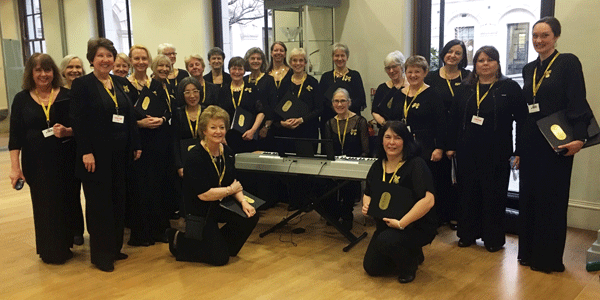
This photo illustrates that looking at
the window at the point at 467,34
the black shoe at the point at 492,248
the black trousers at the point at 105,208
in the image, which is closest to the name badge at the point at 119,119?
the black trousers at the point at 105,208

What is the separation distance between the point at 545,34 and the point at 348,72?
198cm

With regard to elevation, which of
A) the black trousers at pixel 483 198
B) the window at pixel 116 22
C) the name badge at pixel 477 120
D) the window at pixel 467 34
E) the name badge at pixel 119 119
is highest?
the window at pixel 116 22

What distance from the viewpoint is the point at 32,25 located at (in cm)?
1084

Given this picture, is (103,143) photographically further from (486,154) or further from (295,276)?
(486,154)

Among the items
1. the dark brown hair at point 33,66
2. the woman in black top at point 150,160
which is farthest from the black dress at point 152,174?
the dark brown hair at point 33,66

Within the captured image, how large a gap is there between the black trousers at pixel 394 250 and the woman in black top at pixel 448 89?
44.4 inches

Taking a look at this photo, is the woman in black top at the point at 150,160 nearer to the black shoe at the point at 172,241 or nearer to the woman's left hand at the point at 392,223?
the black shoe at the point at 172,241

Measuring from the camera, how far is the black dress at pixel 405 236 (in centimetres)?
316

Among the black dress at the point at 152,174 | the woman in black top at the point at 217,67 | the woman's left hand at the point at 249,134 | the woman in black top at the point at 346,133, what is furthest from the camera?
the woman in black top at the point at 217,67

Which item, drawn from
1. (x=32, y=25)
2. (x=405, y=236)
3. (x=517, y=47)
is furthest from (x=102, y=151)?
(x=32, y=25)

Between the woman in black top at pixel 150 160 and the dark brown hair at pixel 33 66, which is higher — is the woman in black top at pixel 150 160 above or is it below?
below

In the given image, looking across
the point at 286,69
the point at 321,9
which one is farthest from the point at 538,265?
the point at 321,9

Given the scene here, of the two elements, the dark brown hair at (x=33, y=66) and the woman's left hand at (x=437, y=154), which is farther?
the woman's left hand at (x=437, y=154)

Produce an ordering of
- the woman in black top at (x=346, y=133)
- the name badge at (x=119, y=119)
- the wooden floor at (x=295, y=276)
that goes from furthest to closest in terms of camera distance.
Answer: the woman in black top at (x=346, y=133)
the name badge at (x=119, y=119)
the wooden floor at (x=295, y=276)
